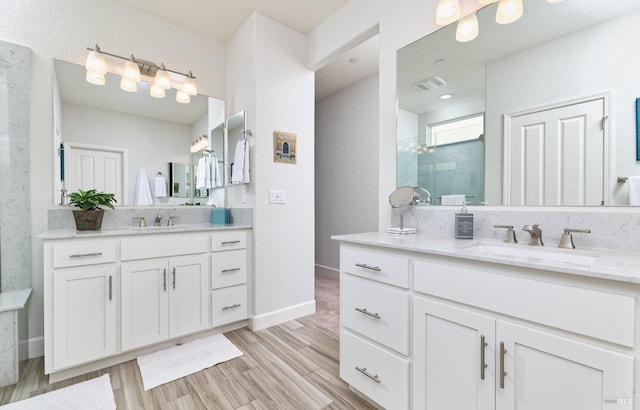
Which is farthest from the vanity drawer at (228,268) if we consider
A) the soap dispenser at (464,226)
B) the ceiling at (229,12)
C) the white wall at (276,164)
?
the ceiling at (229,12)

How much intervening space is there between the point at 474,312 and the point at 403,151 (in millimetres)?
1134

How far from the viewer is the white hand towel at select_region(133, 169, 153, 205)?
2.39 metres

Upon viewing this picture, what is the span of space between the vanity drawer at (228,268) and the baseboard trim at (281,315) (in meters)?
0.37

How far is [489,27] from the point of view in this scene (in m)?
1.50

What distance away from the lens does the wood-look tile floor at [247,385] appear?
4.96 feet

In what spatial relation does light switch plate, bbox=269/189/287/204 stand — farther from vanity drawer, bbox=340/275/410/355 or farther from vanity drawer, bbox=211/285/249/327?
vanity drawer, bbox=340/275/410/355

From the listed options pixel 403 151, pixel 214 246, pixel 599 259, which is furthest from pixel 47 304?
pixel 599 259

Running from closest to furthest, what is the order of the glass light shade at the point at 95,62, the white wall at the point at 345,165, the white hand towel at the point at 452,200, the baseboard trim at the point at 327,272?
the white hand towel at the point at 452,200
the glass light shade at the point at 95,62
the white wall at the point at 345,165
the baseboard trim at the point at 327,272

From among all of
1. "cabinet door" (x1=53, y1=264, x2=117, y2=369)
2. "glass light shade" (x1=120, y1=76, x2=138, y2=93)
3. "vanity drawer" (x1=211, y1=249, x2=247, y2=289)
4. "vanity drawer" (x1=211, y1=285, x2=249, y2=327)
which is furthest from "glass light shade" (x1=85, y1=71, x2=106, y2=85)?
"vanity drawer" (x1=211, y1=285, x2=249, y2=327)

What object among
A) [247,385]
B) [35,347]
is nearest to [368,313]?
[247,385]

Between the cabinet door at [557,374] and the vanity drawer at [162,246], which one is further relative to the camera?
the vanity drawer at [162,246]

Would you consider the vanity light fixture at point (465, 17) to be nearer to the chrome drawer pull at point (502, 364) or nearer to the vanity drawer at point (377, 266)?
the vanity drawer at point (377, 266)

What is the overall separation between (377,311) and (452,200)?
80cm

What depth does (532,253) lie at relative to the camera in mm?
1169
